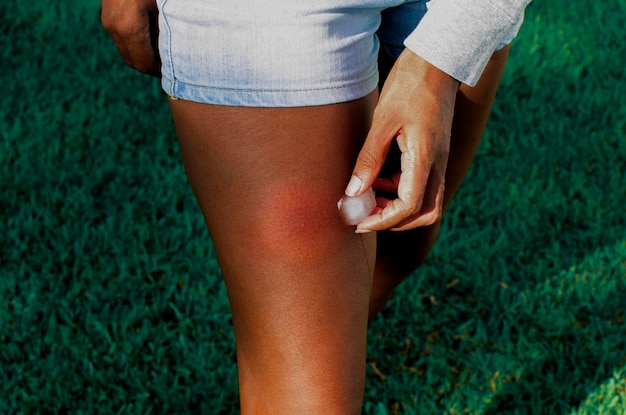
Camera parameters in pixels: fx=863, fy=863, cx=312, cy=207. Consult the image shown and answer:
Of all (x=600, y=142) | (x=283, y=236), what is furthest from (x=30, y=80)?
(x=283, y=236)

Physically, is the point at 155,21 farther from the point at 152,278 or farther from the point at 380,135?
the point at 152,278

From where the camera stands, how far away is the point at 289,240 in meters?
1.44

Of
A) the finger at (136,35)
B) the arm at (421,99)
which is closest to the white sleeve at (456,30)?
the arm at (421,99)

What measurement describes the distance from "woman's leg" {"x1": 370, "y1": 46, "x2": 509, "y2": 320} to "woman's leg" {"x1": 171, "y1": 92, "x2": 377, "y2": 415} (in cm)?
46

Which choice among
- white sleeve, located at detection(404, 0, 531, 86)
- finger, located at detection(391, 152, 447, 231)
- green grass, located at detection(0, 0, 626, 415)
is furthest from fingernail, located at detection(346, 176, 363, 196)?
green grass, located at detection(0, 0, 626, 415)

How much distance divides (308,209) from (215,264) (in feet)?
6.82

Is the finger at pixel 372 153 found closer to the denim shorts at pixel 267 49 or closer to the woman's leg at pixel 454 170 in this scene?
the denim shorts at pixel 267 49

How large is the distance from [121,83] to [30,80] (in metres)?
0.48

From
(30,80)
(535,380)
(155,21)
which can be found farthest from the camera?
(30,80)

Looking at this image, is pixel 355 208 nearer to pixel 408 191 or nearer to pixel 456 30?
pixel 408 191

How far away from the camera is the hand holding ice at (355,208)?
142 cm

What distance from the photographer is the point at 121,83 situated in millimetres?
4609

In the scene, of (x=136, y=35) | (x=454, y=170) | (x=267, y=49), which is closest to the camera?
(x=267, y=49)

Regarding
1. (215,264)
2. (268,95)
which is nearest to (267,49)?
(268,95)
